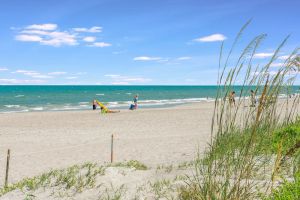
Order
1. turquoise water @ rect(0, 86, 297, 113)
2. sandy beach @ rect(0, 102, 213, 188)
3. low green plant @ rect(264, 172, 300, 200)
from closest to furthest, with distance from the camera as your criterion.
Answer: low green plant @ rect(264, 172, 300, 200) < sandy beach @ rect(0, 102, 213, 188) < turquoise water @ rect(0, 86, 297, 113)

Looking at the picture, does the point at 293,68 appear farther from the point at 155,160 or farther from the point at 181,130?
the point at 181,130

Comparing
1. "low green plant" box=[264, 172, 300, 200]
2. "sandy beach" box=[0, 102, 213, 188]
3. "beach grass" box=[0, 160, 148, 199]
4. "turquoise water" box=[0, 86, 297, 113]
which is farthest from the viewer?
"turquoise water" box=[0, 86, 297, 113]

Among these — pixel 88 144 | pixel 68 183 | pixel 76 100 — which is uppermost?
pixel 68 183

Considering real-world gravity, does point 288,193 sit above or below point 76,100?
above

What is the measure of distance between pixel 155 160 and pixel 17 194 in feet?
17.4

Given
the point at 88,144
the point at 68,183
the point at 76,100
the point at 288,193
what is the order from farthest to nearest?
the point at 76,100 < the point at 88,144 < the point at 68,183 < the point at 288,193

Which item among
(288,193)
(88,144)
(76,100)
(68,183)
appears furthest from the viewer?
(76,100)

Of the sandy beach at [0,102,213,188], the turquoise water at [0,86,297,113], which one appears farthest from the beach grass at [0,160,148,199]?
the turquoise water at [0,86,297,113]

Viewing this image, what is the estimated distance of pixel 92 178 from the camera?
6203 mm

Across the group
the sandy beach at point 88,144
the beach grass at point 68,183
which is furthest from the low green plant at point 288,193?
the sandy beach at point 88,144

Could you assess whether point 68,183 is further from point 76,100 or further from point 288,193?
point 76,100

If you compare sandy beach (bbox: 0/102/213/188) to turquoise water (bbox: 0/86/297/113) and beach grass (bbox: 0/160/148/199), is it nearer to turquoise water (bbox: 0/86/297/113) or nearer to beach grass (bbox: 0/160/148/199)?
turquoise water (bbox: 0/86/297/113)

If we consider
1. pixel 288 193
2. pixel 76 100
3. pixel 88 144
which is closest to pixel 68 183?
pixel 288 193

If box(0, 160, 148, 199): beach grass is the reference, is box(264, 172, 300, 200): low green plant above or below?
above
